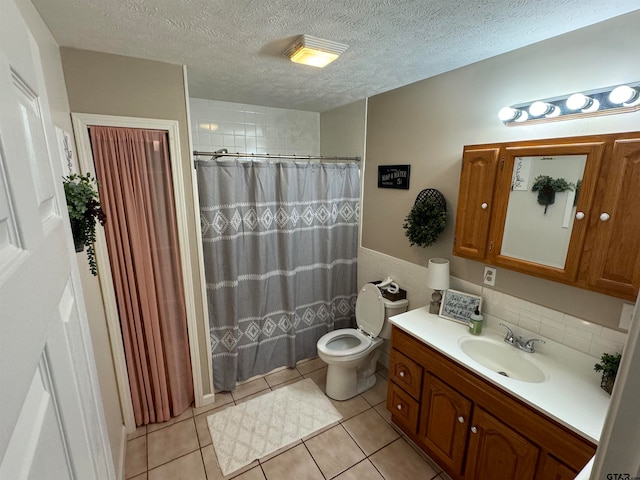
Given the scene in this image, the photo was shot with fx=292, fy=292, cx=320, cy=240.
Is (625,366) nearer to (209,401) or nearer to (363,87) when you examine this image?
(363,87)

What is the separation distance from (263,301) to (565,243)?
2059 millimetres

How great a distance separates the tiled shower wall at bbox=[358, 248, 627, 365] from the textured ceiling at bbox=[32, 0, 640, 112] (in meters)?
1.39

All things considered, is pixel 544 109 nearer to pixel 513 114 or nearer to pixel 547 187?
pixel 513 114

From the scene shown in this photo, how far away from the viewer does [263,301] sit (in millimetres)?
2498

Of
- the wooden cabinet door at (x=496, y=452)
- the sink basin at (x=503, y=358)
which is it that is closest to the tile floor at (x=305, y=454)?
the wooden cabinet door at (x=496, y=452)

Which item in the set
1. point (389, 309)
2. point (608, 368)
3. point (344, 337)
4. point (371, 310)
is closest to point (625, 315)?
point (608, 368)

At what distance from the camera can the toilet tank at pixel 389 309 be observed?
7.67ft

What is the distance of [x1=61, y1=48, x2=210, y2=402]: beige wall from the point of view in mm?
1572

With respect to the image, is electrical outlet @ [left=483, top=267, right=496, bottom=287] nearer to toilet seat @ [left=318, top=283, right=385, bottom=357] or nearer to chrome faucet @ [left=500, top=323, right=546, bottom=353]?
chrome faucet @ [left=500, top=323, right=546, bottom=353]

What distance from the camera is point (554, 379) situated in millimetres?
1408

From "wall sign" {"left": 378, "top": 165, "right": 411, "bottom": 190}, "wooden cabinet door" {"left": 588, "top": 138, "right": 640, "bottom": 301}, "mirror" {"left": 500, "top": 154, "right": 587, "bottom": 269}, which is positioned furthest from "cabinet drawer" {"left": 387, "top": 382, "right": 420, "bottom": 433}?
"wall sign" {"left": 378, "top": 165, "right": 411, "bottom": 190}

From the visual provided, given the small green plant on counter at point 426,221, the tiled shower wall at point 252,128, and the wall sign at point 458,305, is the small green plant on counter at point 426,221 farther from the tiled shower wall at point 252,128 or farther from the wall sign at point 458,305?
the tiled shower wall at point 252,128

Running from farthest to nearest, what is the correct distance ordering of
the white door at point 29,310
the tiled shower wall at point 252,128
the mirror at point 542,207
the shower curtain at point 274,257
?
the tiled shower wall at point 252,128 < the shower curtain at point 274,257 < the mirror at point 542,207 < the white door at point 29,310

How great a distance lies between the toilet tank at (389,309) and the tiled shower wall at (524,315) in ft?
0.21
